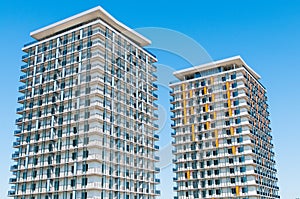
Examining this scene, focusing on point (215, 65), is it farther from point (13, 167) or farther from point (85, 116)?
point (13, 167)

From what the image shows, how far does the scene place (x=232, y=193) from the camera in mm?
69062

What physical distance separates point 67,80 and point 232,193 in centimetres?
3705

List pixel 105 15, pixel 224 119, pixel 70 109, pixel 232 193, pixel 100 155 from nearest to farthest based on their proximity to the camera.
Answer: pixel 100 155 → pixel 70 109 → pixel 105 15 → pixel 232 193 → pixel 224 119

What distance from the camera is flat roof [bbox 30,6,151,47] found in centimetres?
6262

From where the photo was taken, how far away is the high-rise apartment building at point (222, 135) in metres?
70.4

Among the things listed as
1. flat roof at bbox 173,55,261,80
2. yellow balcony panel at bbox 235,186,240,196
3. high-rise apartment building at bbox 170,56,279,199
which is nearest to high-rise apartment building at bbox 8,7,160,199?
high-rise apartment building at bbox 170,56,279,199

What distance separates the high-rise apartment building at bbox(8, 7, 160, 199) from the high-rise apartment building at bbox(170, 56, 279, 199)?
12.3 meters

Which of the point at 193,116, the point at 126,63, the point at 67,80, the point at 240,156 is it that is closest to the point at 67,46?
the point at 67,80

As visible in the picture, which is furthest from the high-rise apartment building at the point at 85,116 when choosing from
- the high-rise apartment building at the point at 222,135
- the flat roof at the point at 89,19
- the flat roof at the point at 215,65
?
the flat roof at the point at 215,65

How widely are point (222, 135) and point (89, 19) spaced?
3450cm

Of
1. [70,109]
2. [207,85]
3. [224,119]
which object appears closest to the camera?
[70,109]

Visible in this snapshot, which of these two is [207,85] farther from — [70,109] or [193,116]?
[70,109]

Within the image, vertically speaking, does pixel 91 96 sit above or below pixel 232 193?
above

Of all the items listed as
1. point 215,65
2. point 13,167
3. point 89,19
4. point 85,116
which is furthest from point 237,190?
point 89,19
